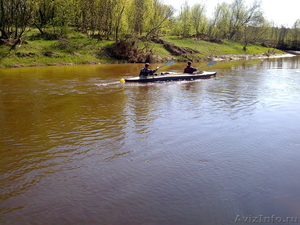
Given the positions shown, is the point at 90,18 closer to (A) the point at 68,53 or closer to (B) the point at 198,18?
(A) the point at 68,53

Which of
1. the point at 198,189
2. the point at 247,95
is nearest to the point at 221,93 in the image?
the point at 247,95

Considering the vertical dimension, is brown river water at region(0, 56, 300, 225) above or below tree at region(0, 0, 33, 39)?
below

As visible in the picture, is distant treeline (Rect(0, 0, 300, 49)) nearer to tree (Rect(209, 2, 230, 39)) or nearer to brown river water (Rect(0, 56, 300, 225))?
tree (Rect(209, 2, 230, 39))

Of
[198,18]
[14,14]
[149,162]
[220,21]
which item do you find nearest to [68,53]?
[14,14]

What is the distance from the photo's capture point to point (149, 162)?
16.3 feet

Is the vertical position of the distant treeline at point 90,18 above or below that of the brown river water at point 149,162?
above

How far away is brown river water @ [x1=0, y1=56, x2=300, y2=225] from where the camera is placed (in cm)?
358

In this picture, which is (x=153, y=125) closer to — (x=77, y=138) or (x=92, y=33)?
(x=77, y=138)

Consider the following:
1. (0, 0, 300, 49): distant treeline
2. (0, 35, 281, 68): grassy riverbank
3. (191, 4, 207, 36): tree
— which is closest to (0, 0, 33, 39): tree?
(0, 0, 300, 49): distant treeline

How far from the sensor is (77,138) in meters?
6.18

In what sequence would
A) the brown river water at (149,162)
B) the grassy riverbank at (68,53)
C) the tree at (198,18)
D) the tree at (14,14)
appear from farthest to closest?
the tree at (198,18) < the tree at (14,14) < the grassy riverbank at (68,53) < the brown river water at (149,162)

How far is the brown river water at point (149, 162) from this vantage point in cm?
358

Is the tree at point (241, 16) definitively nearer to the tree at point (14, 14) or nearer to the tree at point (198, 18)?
the tree at point (198, 18)

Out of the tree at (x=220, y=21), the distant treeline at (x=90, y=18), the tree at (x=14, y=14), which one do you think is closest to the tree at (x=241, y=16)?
the tree at (x=220, y=21)
